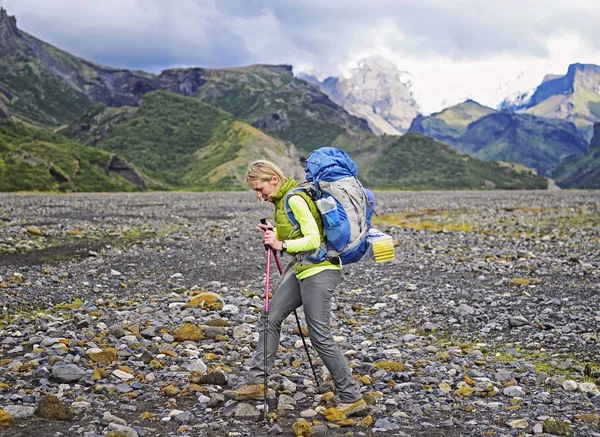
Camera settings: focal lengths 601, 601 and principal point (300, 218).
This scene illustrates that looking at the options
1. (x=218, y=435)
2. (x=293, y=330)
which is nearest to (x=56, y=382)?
(x=218, y=435)

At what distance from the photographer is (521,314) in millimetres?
12820

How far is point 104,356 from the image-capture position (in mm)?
9172

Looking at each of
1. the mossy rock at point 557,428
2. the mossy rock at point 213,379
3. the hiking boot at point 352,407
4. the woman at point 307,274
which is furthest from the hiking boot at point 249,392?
the mossy rock at point 557,428

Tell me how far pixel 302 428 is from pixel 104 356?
383 cm

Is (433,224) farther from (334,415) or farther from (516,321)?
(334,415)

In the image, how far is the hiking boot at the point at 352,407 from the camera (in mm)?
7386

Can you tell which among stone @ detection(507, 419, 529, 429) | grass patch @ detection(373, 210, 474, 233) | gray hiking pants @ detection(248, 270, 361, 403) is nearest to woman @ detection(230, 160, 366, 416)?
gray hiking pants @ detection(248, 270, 361, 403)

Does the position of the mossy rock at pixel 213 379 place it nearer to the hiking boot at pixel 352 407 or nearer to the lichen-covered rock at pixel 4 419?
the hiking boot at pixel 352 407

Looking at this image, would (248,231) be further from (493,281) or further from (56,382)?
(56,382)

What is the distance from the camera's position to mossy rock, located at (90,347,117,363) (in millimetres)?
9094

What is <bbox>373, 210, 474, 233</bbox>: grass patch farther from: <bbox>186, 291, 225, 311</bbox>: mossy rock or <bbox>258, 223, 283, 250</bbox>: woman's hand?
<bbox>258, 223, 283, 250</bbox>: woman's hand

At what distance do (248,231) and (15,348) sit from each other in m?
20.9

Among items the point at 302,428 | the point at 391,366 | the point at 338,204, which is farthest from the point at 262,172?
the point at 391,366

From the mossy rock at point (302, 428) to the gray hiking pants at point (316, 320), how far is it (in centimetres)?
89
